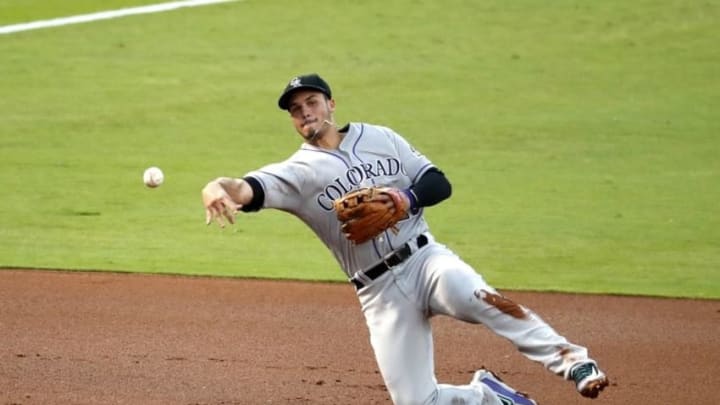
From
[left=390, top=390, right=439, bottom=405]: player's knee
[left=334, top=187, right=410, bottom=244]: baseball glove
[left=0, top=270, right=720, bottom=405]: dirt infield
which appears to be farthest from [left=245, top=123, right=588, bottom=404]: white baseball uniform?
[left=0, top=270, right=720, bottom=405]: dirt infield

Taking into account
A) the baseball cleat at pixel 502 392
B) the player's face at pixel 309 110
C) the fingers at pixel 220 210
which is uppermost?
the player's face at pixel 309 110

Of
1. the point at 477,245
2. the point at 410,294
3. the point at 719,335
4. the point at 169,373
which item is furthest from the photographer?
the point at 477,245

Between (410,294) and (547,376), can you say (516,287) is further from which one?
(410,294)

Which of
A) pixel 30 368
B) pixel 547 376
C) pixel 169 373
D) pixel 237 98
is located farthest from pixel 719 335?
pixel 237 98

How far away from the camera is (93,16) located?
17.7m

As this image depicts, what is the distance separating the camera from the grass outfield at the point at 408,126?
10062 millimetres

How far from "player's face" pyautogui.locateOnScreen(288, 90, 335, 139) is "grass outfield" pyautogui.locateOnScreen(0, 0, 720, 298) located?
334cm

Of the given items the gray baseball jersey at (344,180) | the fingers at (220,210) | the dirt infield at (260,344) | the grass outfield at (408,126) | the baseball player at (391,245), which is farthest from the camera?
the grass outfield at (408,126)

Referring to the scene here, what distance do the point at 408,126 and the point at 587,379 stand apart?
8411 mm

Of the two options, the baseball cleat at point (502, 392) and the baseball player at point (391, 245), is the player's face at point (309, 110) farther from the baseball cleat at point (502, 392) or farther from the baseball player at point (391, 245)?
the baseball cleat at point (502, 392)

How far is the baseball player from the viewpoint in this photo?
5723 millimetres

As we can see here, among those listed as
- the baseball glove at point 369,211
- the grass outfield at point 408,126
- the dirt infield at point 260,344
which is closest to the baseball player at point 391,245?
the baseball glove at point 369,211

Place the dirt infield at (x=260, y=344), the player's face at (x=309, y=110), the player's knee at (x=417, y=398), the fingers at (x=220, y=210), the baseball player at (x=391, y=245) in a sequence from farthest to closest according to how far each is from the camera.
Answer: the dirt infield at (x=260, y=344), the player's face at (x=309, y=110), the player's knee at (x=417, y=398), the baseball player at (x=391, y=245), the fingers at (x=220, y=210)

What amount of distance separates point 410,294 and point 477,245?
4.25 m
